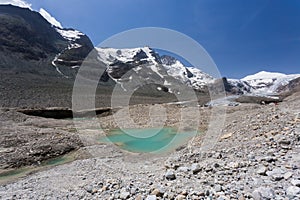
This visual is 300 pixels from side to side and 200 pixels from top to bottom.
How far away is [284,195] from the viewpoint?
566cm

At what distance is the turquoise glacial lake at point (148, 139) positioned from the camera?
22281 millimetres

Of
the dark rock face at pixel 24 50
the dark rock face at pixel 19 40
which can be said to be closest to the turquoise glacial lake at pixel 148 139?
the dark rock face at pixel 24 50

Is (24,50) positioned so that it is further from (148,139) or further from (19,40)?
(148,139)

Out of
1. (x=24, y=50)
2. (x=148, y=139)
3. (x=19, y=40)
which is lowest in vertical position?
(x=148, y=139)

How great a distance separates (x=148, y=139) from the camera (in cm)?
2672

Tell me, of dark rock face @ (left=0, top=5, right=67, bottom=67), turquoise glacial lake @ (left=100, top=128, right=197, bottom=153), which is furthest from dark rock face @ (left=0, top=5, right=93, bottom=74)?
turquoise glacial lake @ (left=100, top=128, right=197, bottom=153)

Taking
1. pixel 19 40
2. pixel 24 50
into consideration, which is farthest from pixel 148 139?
pixel 19 40

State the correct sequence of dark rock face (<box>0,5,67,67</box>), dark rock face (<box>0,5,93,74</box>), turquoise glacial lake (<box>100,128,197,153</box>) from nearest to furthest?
turquoise glacial lake (<box>100,128,197,153</box>)
dark rock face (<box>0,5,93,74</box>)
dark rock face (<box>0,5,67,67</box>)

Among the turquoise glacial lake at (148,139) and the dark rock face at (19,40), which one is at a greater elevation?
the dark rock face at (19,40)

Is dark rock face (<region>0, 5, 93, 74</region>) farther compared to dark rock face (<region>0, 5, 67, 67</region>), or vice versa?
dark rock face (<region>0, 5, 67, 67</region>)

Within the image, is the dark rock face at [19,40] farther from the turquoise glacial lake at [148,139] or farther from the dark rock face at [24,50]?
the turquoise glacial lake at [148,139]

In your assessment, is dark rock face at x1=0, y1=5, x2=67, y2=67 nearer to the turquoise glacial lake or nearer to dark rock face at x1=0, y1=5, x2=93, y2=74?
dark rock face at x1=0, y1=5, x2=93, y2=74

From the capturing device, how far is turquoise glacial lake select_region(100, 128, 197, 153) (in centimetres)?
2228

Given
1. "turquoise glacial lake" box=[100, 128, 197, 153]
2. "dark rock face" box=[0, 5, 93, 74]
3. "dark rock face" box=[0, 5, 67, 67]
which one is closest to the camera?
"turquoise glacial lake" box=[100, 128, 197, 153]
